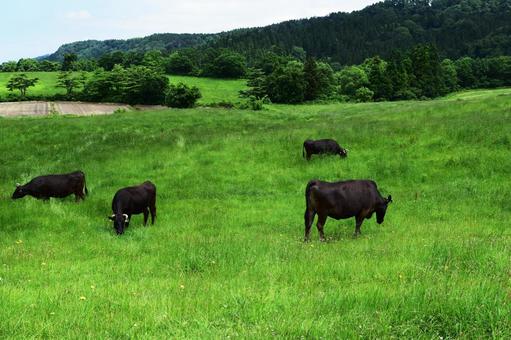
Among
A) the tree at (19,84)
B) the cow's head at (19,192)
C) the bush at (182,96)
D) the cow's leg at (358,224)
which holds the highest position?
the tree at (19,84)

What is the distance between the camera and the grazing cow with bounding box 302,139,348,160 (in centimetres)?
2577

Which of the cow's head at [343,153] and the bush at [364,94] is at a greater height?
the bush at [364,94]

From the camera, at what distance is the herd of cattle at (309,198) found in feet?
43.6

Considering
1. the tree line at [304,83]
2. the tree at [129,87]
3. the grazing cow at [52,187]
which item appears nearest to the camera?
the grazing cow at [52,187]

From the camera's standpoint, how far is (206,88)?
4688 inches

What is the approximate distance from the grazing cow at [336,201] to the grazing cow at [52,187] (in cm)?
1135

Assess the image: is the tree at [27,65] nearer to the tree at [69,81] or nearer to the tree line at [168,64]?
the tree line at [168,64]

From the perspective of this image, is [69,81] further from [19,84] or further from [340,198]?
[340,198]

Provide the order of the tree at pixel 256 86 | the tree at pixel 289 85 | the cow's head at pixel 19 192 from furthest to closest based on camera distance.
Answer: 1. the tree at pixel 256 86
2. the tree at pixel 289 85
3. the cow's head at pixel 19 192

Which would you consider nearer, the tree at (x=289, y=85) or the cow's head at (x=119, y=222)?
the cow's head at (x=119, y=222)

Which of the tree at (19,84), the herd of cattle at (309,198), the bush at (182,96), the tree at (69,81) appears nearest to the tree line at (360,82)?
the bush at (182,96)

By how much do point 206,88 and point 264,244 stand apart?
364 ft

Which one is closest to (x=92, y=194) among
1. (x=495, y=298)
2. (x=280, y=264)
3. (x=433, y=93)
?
(x=280, y=264)

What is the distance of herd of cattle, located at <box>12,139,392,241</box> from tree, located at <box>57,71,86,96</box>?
9724 centimetres
